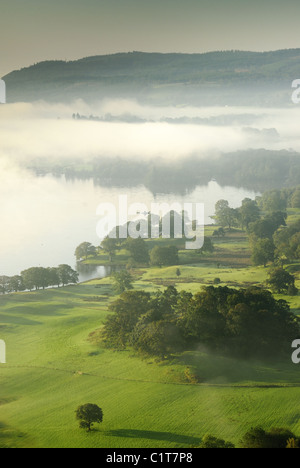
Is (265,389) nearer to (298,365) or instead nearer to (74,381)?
(298,365)

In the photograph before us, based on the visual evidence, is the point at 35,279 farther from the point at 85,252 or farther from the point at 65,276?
the point at 85,252

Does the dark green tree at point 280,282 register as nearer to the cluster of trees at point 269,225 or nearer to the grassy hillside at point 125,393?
the cluster of trees at point 269,225

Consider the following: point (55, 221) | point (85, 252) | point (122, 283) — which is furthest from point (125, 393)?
point (55, 221)

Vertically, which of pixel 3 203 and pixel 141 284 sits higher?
pixel 3 203

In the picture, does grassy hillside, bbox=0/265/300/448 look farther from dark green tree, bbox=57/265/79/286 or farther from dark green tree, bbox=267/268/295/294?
dark green tree, bbox=57/265/79/286
